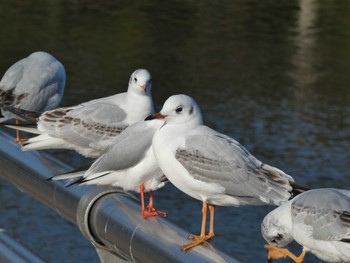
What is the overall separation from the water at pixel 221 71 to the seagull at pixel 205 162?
30.0m

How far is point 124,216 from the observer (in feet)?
Result: 12.7

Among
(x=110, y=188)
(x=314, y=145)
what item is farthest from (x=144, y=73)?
(x=314, y=145)

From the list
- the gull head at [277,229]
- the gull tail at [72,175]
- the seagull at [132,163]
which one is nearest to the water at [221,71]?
the seagull at [132,163]

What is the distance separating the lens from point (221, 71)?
60.5m

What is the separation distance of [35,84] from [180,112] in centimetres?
569

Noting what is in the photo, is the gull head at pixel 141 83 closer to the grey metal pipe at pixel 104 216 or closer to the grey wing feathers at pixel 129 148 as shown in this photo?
the grey wing feathers at pixel 129 148

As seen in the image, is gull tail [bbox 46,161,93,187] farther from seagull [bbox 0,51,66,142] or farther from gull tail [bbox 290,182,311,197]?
seagull [bbox 0,51,66,142]

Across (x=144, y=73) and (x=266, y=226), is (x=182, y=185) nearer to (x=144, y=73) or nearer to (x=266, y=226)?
(x=266, y=226)

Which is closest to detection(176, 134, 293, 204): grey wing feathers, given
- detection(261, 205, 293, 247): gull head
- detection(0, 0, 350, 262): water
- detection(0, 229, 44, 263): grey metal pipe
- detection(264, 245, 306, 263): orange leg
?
detection(261, 205, 293, 247): gull head

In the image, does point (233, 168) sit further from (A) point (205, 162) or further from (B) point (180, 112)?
(B) point (180, 112)

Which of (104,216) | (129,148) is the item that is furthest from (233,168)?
(104,216)

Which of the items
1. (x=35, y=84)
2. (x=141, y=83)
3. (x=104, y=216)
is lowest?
(x=35, y=84)

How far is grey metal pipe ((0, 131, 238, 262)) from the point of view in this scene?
3.59 meters

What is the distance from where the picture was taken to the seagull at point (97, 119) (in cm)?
743
